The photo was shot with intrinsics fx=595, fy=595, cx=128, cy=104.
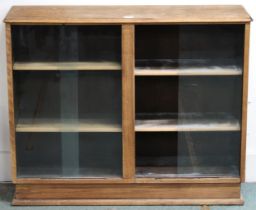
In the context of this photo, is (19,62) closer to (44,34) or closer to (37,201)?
(44,34)

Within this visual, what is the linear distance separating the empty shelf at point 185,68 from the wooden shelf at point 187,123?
7.7 inches

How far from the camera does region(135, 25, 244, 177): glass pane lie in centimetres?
246

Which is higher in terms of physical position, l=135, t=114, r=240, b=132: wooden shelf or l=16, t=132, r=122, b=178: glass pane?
l=135, t=114, r=240, b=132: wooden shelf

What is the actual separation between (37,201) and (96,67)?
25.1 inches

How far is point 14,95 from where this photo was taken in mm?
2463

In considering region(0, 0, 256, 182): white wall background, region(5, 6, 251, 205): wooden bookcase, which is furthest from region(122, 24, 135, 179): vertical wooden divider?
region(0, 0, 256, 182): white wall background

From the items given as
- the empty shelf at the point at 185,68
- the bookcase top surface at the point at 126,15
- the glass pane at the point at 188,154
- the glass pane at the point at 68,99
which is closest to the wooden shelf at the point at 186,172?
the glass pane at the point at 188,154

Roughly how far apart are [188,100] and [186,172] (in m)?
0.31

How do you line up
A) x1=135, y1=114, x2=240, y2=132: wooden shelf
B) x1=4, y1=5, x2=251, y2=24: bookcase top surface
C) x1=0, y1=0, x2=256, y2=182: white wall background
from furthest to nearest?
x1=0, y1=0, x2=256, y2=182: white wall background → x1=135, y1=114, x2=240, y2=132: wooden shelf → x1=4, y1=5, x2=251, y2=24: bookcase top surface

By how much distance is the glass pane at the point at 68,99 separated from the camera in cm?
245

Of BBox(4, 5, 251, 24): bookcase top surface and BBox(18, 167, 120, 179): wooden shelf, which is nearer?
BBox(4, 5, 251, 24): bookcase top surface

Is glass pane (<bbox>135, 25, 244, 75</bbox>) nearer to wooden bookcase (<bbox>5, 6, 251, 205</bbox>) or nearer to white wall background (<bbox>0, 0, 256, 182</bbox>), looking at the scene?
wooden bookcase (<bbox>5, 6, 251, 205</bbox>)

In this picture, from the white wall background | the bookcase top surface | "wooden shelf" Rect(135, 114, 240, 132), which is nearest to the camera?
the bookcase top surface

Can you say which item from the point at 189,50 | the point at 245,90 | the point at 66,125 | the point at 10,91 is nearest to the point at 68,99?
the point at 66,125
